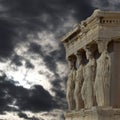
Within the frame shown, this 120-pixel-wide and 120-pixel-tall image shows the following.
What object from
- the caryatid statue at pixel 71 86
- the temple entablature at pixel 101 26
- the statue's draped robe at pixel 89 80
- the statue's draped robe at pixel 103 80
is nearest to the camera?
the statue's draped robe at pixel 103 80

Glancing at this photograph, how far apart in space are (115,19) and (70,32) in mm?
4293

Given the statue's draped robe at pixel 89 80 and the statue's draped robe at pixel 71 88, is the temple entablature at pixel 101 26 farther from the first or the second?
the statue's draped robe at pixel 71 88

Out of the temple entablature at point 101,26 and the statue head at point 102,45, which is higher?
the temple entablature at point 101,26

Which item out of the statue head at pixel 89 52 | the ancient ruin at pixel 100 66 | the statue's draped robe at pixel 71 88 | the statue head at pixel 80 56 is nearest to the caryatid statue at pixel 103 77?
the ancient ruin at pixel 100 66

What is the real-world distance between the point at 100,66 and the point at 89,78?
1517 millimetres

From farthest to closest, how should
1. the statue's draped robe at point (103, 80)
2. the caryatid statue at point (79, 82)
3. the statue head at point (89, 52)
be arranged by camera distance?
the caryatid statue at point (79, 82)
the statue head at point (89, 52)
the statue's draped robe at point (103, 80)

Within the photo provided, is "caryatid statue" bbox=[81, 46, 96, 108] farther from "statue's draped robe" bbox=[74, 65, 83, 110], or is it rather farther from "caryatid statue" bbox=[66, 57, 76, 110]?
"caryatid statue" bbox=[66, 57, 76, 110]

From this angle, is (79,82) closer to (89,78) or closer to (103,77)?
(89,78)

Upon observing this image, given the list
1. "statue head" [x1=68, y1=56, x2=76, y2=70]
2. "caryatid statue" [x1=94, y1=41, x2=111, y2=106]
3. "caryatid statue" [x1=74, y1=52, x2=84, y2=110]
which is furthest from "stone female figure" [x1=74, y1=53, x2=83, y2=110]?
"caryatid statue" [x1=94, y1=41, x2=111, y2=106]

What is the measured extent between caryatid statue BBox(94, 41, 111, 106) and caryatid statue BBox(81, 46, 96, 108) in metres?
1.10

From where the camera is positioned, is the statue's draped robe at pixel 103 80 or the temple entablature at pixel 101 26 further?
the temple entablature at pixel 101 26

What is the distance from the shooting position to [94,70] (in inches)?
972

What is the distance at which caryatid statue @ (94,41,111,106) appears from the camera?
23.0 metres

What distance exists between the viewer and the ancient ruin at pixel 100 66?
23.0 meters
